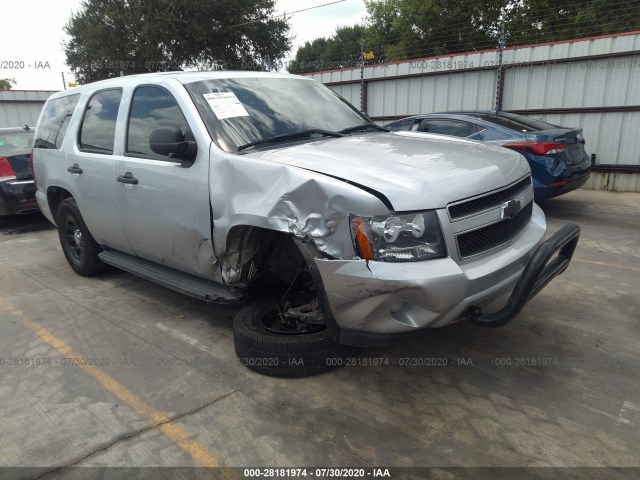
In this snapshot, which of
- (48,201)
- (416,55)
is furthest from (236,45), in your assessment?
(48,201)

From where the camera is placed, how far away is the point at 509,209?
2838 millimetres

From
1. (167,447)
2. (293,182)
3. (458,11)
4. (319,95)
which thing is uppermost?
(458,11)

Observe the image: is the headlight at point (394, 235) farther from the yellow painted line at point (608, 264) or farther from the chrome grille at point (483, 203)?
the yellow painted line at point (608, 264)

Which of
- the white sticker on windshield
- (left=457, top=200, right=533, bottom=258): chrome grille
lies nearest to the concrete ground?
(left=457, top=200, right=533, bottom=258): chrome grille

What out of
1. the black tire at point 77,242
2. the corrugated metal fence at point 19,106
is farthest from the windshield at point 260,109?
the corrugated metal fence at point 19,106

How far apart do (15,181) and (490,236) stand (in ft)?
24.2

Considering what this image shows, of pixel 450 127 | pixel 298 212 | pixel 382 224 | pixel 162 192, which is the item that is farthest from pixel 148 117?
pixel 450 127

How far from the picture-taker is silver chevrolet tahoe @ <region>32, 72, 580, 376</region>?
2441mm

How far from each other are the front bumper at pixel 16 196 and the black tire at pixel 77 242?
2.76 metres

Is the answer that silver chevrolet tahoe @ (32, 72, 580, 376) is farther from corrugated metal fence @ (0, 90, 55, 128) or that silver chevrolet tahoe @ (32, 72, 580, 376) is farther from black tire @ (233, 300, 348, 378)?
corrugated metal fence @ (0, 90, 55, 128)

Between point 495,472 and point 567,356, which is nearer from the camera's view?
point 495,472

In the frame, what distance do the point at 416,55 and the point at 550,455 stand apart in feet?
122

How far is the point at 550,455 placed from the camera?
2.39 meters

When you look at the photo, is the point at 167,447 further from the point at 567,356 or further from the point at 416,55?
the point at 416,55
